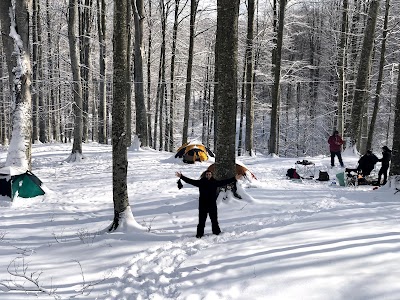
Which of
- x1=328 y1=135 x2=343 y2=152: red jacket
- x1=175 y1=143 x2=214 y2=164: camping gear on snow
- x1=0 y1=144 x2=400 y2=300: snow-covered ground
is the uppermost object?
x1=328 y1=135 x2=343 y2=152: red jacket

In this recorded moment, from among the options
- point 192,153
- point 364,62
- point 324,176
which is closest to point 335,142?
point 324,176

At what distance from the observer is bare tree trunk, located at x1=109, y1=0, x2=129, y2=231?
6.42 m

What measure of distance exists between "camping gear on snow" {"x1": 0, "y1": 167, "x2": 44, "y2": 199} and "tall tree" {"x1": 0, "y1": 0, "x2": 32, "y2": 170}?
0.82m

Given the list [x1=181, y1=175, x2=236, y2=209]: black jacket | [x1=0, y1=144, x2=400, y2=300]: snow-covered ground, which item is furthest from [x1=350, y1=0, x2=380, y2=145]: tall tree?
[x1=181, y1=175, x2=236, y2=209]: black jacket

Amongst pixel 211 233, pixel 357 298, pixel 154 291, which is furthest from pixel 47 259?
pixel 357 298

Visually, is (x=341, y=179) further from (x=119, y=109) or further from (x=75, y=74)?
(x=75, y=74)

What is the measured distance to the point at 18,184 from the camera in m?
9.36

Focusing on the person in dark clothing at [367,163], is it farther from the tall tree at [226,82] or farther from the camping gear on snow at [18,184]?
the camping gear on snow at [18,184]

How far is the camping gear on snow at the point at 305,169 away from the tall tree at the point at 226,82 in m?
5.86

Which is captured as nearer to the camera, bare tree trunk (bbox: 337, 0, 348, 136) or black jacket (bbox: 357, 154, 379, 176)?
black jacket (bbox: 357, 154, 379, 176)

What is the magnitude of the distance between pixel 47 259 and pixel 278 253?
3.92 metres

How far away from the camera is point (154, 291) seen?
15.2 feet

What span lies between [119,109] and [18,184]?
193 inches

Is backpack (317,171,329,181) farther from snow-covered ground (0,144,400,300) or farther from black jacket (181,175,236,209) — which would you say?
black jacket (181,175,236,209)
